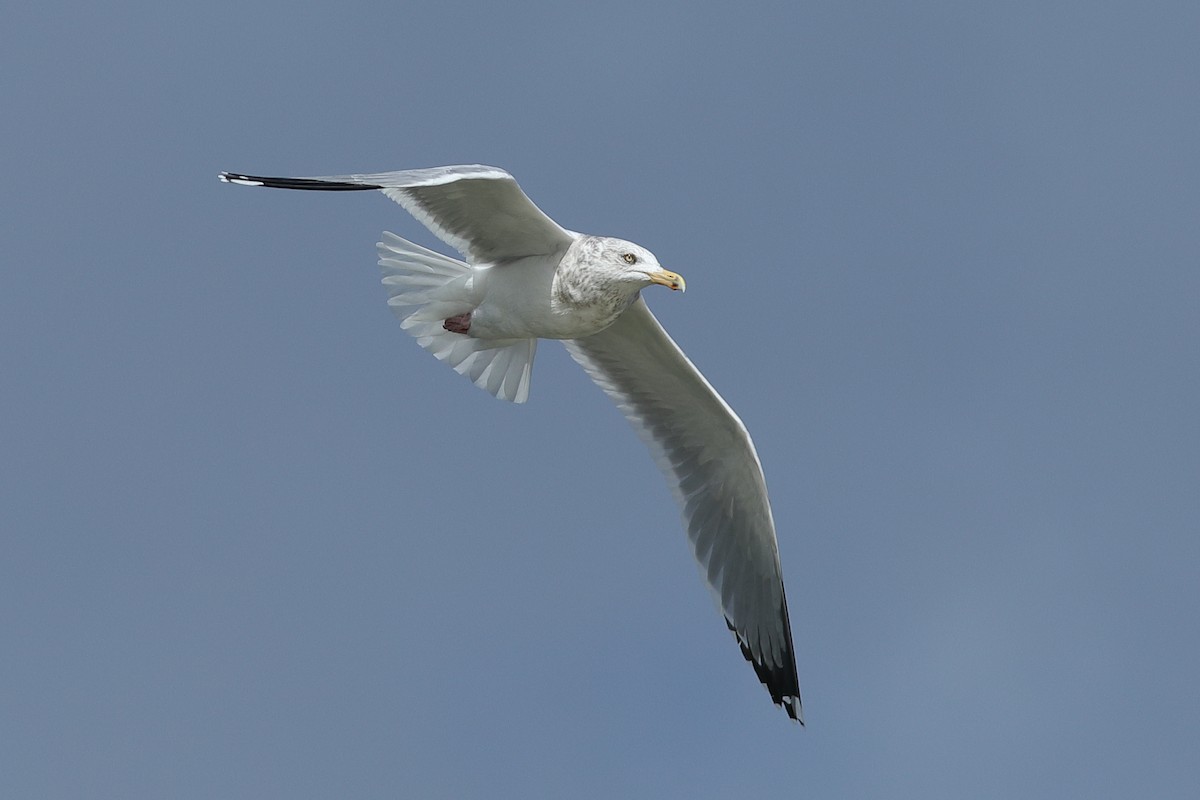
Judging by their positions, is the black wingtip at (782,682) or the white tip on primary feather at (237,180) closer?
the white tip on primary feather at (237,180)

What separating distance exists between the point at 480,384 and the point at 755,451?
1.59 m

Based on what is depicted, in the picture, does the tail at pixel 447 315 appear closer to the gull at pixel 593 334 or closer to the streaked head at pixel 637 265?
the gull at pixel 593 334

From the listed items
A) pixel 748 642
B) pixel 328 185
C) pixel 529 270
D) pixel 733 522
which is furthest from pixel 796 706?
pixel 328 185

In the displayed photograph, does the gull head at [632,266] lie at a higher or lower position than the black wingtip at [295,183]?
lower

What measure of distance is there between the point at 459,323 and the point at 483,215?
66 cm

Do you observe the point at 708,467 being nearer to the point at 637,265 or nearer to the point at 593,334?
the point at 593,334

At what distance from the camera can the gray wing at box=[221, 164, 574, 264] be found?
23.7ft

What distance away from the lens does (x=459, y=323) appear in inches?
315

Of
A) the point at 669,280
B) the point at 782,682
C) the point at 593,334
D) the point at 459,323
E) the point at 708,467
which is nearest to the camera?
the point at 669,280

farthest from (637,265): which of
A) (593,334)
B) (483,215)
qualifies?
(593,334)

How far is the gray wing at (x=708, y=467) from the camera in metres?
8.69

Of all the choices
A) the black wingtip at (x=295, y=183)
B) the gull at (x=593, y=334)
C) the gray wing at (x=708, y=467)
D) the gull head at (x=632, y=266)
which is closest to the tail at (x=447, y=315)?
the gull at (x=593, y=334)

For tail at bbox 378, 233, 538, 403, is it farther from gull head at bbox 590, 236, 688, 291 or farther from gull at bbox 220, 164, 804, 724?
gull head at bbox 590, 236, 688, 291

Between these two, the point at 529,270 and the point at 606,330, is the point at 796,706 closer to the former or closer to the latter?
the point at 606,330
